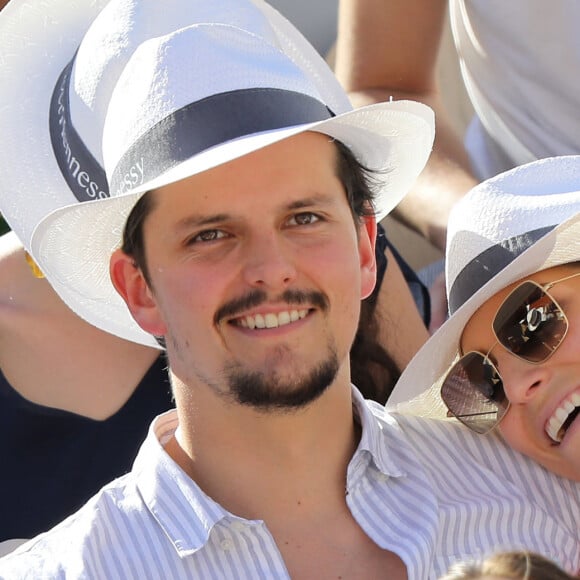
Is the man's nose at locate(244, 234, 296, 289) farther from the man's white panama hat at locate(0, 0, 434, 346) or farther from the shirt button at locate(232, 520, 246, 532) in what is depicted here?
the shirt button at locate(232, 520, 246, 532)

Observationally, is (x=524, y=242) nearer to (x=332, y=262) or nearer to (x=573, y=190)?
(x=573, y=190)

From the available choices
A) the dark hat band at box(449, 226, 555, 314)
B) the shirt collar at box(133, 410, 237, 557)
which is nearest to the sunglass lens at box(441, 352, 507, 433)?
the dark hat band at box(449, 226, 555, 314)

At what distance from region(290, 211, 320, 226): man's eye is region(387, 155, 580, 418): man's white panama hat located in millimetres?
361

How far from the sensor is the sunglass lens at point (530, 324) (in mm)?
2494

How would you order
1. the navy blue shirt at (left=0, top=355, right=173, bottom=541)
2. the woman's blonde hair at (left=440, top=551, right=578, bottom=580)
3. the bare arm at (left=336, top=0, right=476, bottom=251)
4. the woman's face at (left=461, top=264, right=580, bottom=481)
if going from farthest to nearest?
the bare arm at (left=336, top=0, right=476, bottom=251)
the navy blue shirt at (left=0, top=355, right=173, bottom=541)
the woman's face at (left=461, top=264, right=580, bottom=481)
the woman's blonde hair at (left=440, top=551, right=578, bottom=580)

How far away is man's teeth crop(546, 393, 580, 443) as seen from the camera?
249 centimetres

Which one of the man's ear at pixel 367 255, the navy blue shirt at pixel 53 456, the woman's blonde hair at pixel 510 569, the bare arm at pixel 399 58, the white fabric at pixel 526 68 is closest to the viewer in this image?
the woman's blonde hair at pixel 510 569

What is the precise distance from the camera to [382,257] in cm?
329

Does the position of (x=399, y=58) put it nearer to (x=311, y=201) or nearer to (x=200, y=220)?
(x=311, y=201)

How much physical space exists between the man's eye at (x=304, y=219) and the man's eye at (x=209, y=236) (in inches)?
5.2

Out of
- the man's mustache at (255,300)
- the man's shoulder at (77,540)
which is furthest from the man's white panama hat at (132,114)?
the man's shoulder at (77,540)

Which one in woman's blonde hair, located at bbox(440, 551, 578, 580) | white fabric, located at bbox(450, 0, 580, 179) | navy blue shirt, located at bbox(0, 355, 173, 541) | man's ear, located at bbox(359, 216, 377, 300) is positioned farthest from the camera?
white fabric, located at bbox(450, 0, 580, 179)

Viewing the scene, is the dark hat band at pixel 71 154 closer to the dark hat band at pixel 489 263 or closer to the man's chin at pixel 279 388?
the man's chin at pixel 279 388

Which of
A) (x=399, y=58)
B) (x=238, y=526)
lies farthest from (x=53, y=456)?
(x=399, y=58)
